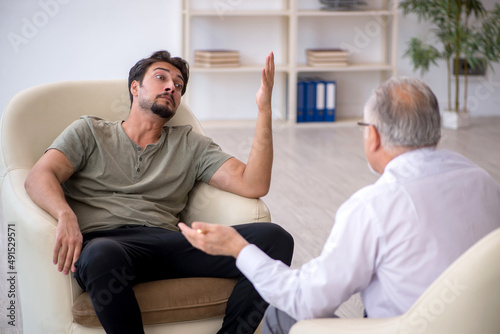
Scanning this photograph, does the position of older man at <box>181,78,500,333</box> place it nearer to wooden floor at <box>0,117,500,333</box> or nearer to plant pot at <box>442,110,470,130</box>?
wooden floor at <box>0,117,500,333</box>

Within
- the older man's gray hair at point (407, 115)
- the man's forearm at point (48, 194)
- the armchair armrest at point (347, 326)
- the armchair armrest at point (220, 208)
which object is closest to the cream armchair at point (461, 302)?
the armchair armrest at point (347, 326)

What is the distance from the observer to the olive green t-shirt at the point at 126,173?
2057 millimetres

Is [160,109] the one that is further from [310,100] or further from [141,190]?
[310,100]

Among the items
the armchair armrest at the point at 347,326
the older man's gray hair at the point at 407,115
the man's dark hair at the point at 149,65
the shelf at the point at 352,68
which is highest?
the shelf at the point at 352,68

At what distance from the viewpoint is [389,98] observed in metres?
1.32

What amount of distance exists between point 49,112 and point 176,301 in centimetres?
87

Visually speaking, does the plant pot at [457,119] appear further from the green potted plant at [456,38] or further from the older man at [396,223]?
the older man at [396,223]

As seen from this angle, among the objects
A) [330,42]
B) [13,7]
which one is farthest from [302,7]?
[13,7]

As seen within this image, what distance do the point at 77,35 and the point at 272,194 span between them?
2.72 metres

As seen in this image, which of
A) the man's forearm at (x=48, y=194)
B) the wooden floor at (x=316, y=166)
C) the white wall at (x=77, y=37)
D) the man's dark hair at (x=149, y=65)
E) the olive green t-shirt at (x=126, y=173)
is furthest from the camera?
the white wall at (x=77, y=37)

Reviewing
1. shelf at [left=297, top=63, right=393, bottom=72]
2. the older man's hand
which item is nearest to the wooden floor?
shelf at [left=297, top=63, right=393, bottom=72]

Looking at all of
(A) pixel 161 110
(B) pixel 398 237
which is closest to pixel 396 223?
(B) pixel 398 237

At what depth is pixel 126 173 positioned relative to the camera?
212 cm

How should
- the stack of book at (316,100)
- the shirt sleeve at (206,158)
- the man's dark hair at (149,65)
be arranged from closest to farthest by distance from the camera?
the shirt sleeve at (206,158) → the man's dark hair at (149,65) → the stack of book at (316,100)
